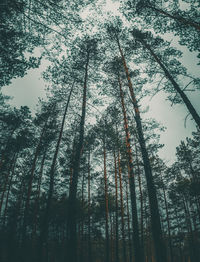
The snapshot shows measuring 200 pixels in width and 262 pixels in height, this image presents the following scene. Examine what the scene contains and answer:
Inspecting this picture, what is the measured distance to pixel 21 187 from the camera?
1948 centimetres

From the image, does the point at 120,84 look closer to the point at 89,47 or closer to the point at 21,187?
the point at 89,47

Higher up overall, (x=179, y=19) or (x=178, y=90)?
(x=179, y=19)

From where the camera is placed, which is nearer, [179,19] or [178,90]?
[179,19]

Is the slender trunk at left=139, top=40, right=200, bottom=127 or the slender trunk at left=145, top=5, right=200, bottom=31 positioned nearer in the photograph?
the slender trunk at left=145, top=5, right=200, bottom=31

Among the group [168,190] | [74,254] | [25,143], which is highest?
[25,143]

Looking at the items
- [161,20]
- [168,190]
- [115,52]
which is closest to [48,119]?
[115,52]

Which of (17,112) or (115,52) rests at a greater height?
(115,52)

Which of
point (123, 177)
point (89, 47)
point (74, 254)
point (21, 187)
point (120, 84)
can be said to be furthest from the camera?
point (21, 187)

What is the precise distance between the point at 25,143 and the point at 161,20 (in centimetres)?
1364

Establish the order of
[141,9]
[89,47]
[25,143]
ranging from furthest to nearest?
[25,143]
[89,47]
[141,9]

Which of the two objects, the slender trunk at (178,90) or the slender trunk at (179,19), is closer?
the slender trunk at (179,19)

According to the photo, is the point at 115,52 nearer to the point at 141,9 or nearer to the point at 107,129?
the point at 141,9

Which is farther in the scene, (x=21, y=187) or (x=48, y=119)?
(x=21, y=187)

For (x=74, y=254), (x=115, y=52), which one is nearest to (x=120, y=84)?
(x=115, y=52)
